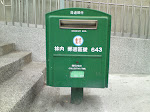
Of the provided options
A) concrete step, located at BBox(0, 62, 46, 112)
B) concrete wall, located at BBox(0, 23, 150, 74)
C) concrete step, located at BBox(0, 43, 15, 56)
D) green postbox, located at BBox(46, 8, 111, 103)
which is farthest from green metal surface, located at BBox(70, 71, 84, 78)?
concrete wall, located at BBox(0, 23, 150, 74)

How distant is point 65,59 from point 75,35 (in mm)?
401

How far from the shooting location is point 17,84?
3.04 metres

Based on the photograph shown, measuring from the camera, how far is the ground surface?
2859 millimetres

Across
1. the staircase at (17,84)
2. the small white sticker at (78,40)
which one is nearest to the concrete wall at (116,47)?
the staircase at (17,84)

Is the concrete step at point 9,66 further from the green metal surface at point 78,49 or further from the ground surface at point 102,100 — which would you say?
the green metal surface at point 78,49

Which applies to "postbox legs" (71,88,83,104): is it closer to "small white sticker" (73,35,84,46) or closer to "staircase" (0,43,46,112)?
"staircase" (0,43,46,112)

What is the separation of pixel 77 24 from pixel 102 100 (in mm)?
1531

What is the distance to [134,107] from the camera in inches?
116

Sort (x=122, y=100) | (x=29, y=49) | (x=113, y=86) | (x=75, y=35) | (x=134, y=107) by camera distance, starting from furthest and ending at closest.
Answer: (x=29, y=49) < (x=113, y=86) < (x=122, y=100) < (x=134, y=107) < (x=75, y=35)

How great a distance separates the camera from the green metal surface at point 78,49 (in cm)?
255

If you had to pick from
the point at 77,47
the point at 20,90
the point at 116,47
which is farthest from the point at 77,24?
the point at 116,47

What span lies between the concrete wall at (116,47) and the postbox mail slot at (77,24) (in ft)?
7.98

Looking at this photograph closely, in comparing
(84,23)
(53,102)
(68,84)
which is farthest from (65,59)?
(53,102)

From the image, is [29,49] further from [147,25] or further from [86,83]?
[147,25]
